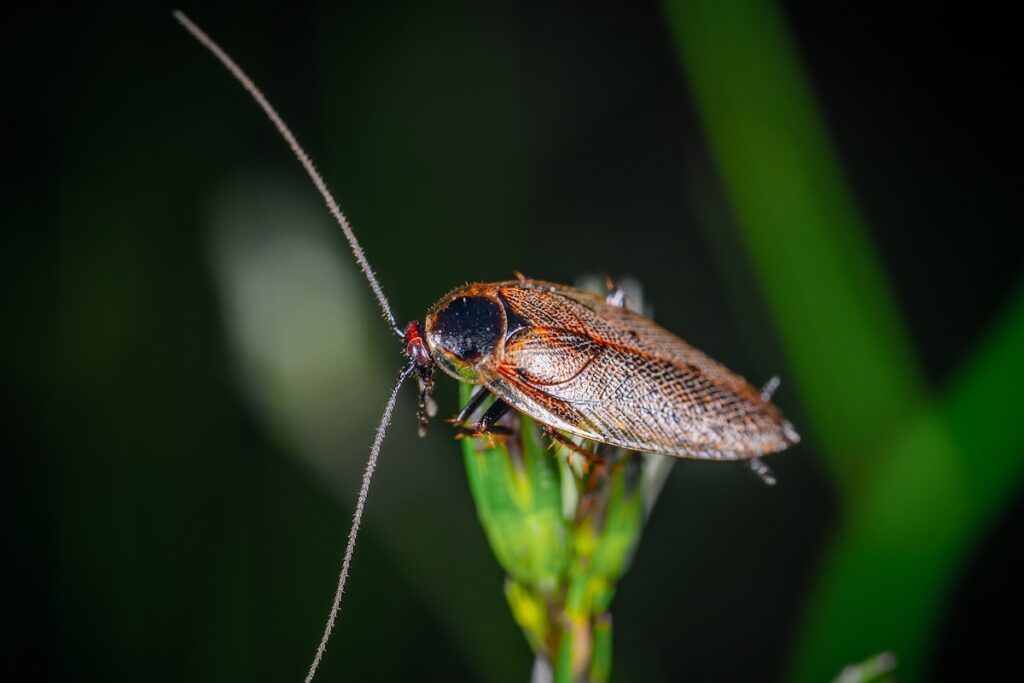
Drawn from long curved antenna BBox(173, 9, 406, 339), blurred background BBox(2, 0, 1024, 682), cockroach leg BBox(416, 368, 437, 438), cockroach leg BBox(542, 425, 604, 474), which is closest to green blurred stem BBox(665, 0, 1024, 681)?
blurred background BBox(2, 0, 1024, 682)

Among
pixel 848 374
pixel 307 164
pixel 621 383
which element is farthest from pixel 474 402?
pixel 848 374

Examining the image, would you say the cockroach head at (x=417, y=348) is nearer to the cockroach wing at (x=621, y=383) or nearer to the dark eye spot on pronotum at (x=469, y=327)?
the dark eye spot on pronotum at (x=469, y=327)

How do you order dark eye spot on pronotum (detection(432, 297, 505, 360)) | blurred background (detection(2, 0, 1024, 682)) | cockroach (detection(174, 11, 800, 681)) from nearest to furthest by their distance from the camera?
1. cockroach (detection(174, 11, 800, 681))
2. dark eye spot on pronotum (detection(432, 297, 505, 360))
3. blurred background (detection(2, 0, 1024, 682))

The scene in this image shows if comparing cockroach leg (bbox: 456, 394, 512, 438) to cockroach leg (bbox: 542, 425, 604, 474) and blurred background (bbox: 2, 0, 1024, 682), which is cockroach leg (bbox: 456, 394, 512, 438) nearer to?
cockroach leg (bbox: 542, 425, 604, 474)

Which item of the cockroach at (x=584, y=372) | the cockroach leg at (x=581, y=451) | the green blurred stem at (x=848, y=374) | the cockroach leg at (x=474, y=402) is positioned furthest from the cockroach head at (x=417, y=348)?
the green blurred stem at (x=848, y=374)

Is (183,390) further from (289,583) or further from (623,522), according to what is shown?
(623,522)

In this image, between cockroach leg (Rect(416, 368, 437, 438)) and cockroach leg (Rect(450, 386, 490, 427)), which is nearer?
cockroach leg (Rect(450, 386, 490, 427))
